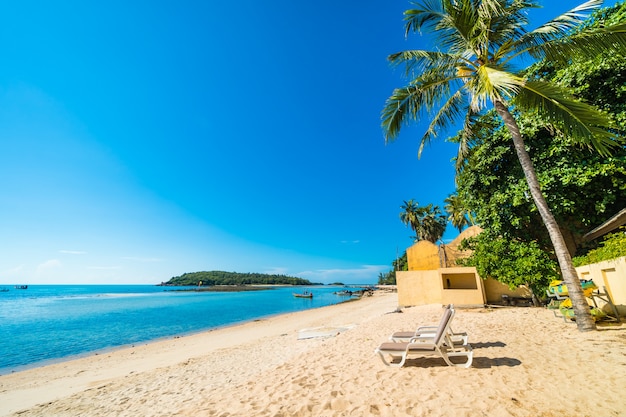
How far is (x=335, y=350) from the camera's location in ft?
23.1

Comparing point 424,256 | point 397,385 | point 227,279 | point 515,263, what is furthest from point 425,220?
point 227,279

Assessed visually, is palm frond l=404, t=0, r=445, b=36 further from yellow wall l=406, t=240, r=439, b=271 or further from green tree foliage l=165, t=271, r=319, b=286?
green tree foliage l=165, t=271, r=319, b=286

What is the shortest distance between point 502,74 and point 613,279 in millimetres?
6683

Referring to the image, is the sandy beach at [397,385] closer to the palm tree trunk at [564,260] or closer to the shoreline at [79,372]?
the shoreline at [79,372]

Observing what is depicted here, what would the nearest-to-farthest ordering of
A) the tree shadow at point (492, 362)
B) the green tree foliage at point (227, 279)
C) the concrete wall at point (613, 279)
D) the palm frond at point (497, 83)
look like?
the tree shadow at point (492, 362) → the palm frond at point (497, 83) → the concrete wall at point (613, 279) → the green tree foliage at point (227, 279)

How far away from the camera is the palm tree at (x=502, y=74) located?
5.85m

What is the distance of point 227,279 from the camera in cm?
15650

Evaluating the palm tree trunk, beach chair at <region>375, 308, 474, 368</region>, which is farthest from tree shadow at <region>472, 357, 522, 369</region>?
the palm tree trunk

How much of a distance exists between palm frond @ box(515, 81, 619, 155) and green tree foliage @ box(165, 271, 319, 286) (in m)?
162

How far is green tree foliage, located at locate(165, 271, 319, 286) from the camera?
156 m

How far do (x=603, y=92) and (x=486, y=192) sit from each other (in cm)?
544

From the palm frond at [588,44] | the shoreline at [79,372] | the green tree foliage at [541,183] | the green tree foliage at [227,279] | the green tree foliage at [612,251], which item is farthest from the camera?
the green tree foliage at [227,279]

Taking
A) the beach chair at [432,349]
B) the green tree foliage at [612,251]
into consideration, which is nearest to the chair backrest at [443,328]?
the beach chair at [432,349]

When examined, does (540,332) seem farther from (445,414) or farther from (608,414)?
(445,414)
